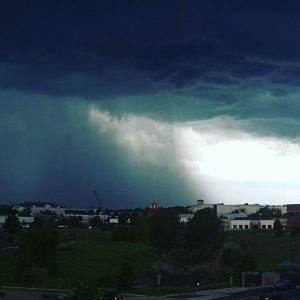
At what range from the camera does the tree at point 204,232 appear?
5595 inches

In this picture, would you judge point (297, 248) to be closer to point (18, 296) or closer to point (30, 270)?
point (30, 270)

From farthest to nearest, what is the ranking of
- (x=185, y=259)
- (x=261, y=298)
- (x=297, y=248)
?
(x=297, y=248)
(x=185, y=259)
(x=261, y=298)

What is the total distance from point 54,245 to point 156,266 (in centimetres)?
3134

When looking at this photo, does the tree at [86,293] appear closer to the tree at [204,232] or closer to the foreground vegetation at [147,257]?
the foreground vegetation at [147,257]

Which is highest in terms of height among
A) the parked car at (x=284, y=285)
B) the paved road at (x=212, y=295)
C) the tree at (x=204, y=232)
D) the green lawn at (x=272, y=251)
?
the tree at (x=204, y=232)

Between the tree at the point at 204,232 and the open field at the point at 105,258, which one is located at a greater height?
the tree at the point at 204,232

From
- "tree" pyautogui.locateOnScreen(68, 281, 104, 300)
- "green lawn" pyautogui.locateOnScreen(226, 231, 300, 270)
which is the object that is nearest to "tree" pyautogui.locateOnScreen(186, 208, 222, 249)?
"green lawn" pyautogui.locateOnScreen(226, 231, 300, 270)

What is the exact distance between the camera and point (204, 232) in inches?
5615

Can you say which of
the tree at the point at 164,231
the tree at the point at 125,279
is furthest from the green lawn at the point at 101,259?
the tree at the point at 125,279

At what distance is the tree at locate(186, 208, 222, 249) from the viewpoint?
14212 centimetres

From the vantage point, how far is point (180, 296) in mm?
72562

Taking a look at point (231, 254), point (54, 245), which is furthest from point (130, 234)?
point (54, 245)

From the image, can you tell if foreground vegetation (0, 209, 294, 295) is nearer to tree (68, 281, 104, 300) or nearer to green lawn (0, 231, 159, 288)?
green lawn (0, 231, 159, 288)

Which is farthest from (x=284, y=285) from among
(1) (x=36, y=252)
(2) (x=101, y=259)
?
(2) (x=101, y=259)
